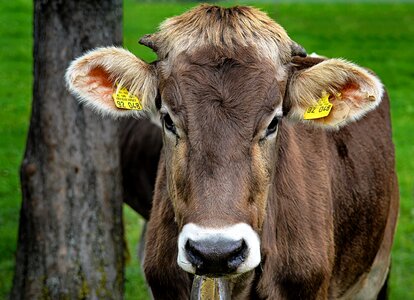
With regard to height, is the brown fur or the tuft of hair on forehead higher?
the tuft of hair on forehead

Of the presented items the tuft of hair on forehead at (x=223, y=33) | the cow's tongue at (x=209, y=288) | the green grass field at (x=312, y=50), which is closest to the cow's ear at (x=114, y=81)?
the tuft of hair on forehead at (x=223, y=33)

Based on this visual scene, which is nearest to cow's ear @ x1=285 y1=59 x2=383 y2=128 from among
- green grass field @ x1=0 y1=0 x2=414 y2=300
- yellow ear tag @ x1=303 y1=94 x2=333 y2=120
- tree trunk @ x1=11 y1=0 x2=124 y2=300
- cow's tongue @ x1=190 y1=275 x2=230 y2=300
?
yellow ear tag @ x1=303 y1=94 x2=333 y2=120

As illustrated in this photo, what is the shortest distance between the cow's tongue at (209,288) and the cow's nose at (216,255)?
2.06 feet

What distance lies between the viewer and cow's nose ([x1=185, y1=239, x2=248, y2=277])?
13.6ft

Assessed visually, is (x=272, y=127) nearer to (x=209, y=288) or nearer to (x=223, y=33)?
(x=223, y=33)

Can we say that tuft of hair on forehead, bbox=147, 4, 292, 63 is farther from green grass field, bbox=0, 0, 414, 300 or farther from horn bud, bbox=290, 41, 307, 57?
green grass field, bbox=0, 0, 414, 300

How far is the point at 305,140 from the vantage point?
→ 575cm

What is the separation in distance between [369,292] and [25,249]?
8.29 ft

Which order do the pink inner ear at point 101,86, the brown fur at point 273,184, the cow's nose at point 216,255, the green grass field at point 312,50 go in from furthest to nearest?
the green grass field at point 312,50, the pink inner ear at point 101,86, the brown fur at point 273,184, the cow's nose at point 216,255

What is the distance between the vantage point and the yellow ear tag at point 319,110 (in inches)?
199

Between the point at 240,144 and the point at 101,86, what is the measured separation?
41.2 inches

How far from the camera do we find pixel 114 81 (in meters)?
5.14

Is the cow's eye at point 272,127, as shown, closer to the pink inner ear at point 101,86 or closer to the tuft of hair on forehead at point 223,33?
the tuft of hair on forehead at point 223,33

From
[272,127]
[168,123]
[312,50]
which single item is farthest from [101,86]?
[312,50]
